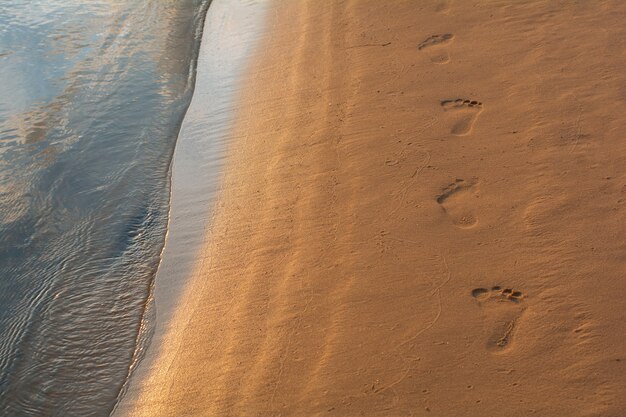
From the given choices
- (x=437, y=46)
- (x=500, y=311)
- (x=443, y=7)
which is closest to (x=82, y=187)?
(x=437, y=46)

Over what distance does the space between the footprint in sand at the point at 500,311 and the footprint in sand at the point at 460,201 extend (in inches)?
28.5

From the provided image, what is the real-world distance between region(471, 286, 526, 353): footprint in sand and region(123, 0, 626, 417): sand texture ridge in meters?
0.01

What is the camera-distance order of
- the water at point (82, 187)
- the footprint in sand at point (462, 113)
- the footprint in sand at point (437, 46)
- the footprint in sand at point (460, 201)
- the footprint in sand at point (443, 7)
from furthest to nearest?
the footprint in sand at point (443, 7) → the footprint in sand at point (437, 46) → the footprint in sand at point (462, 113) → the footprint in sand at point (460, 201) → the water at point (82, 187)

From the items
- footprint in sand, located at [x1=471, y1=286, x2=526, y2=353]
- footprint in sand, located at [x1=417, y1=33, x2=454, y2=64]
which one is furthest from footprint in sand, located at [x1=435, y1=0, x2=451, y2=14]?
footprint in sand, located at [x1=471, y1=286, x2=526, y2=353]

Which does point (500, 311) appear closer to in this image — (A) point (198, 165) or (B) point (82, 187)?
(A) point (198, 165)

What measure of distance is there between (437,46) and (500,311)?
4259 mm

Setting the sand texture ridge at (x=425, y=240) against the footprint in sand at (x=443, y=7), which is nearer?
the sand texture ridge at (x=425, y=240)

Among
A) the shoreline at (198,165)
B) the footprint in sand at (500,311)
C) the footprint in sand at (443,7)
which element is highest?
the shoreline at (198,165)

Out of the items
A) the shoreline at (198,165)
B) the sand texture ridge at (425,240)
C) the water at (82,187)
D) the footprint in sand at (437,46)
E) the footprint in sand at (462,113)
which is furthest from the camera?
the footprint in sand at (437,46)

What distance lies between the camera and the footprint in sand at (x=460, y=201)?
5023 mm

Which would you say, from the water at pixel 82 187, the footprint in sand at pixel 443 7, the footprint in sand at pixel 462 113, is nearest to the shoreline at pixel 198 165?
the water at pixel 82 187

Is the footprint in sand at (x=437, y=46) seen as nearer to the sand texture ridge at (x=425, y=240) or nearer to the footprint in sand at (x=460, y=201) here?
the sand texture ridge at (x=425, y=240)

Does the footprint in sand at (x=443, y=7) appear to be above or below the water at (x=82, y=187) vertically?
below

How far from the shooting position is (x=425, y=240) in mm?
4914
